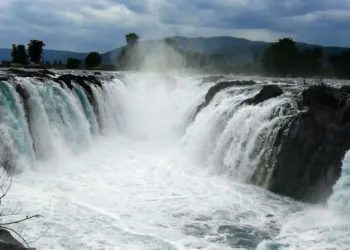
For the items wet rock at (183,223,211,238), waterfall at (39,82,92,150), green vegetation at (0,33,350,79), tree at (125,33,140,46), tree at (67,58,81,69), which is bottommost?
wet rock at (183,223,211,238)

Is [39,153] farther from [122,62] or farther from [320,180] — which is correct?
[122,62]

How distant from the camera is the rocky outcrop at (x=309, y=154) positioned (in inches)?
522

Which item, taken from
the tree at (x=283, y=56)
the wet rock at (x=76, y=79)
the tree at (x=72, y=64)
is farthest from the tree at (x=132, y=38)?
the wet rock at (x=76, y=79)

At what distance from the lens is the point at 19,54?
188 feet

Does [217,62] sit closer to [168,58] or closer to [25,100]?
[168,58]

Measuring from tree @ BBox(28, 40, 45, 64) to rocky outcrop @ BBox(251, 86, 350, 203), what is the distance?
48163mm

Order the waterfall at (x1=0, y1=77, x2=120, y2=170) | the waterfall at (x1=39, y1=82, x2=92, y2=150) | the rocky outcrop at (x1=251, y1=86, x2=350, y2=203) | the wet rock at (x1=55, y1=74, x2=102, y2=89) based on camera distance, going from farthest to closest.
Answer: the wet rock at (x1=55, y1=74, x2=102, y2=89), the waterfall at (x1=39, y1=82, x2=92, y2=150), the waterfall at (x1=0, y1=77, x2=120, y2=170), the rocky outcrop at (x1=251, y1=86, x2=350, y2=203)

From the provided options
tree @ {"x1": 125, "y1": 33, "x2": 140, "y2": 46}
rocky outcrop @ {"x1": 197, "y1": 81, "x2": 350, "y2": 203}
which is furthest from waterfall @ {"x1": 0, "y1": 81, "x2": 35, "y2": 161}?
tree @ {"x1": 125, "y1": 33, "x2": 140, "y2": 46}

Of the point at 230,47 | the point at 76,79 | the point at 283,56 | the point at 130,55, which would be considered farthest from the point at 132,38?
the point at 230,47

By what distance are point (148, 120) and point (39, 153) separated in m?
9.55

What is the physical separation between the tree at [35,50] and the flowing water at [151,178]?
35143 mm

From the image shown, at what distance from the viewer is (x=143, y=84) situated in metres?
30.1

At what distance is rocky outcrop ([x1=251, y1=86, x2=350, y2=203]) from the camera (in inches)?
522

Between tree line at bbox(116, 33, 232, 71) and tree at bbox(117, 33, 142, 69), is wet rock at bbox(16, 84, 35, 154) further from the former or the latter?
tree at bbox(117, 33, 142, 69)
